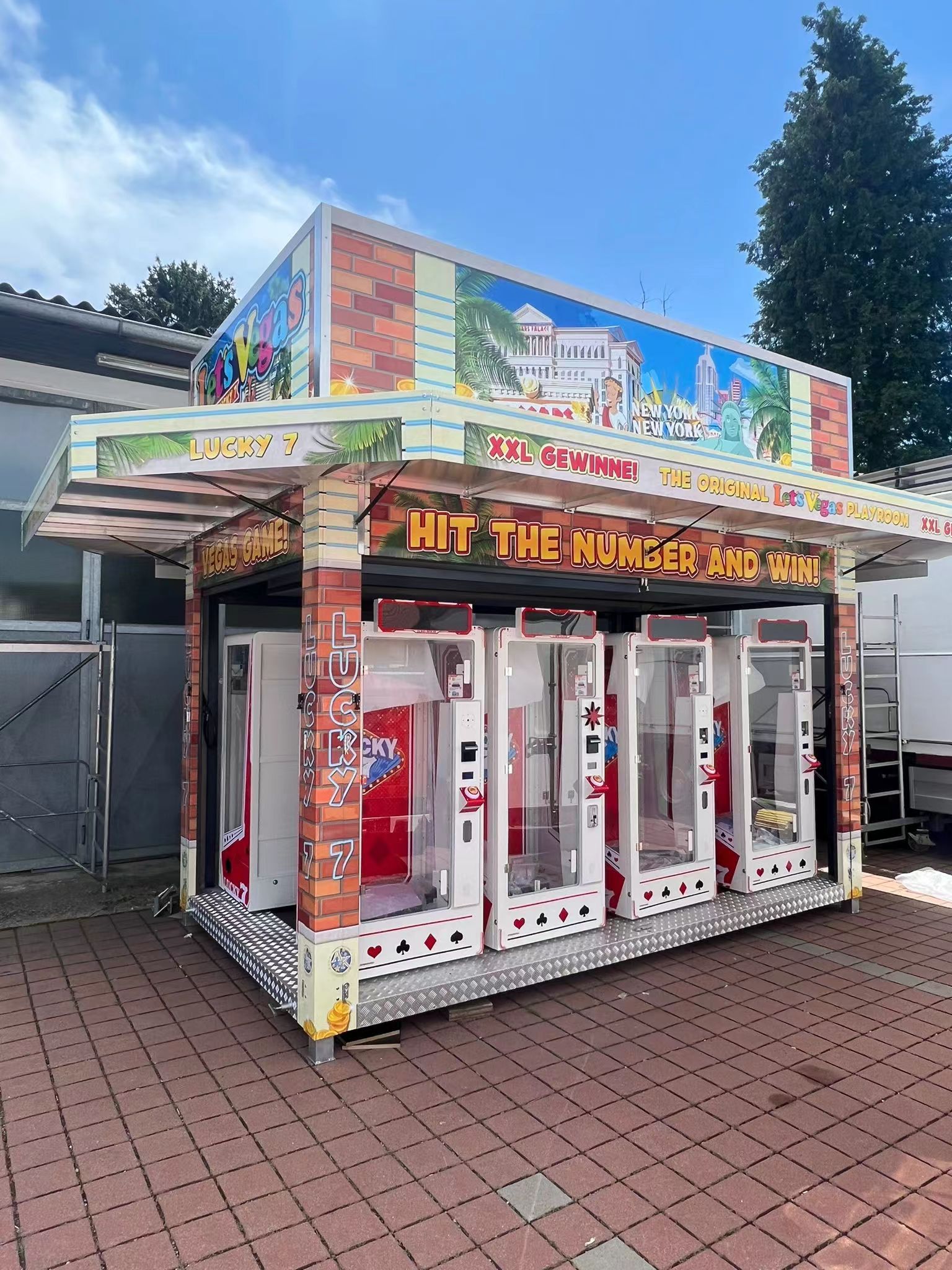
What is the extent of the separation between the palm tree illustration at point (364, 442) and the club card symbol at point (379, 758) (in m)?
1.98

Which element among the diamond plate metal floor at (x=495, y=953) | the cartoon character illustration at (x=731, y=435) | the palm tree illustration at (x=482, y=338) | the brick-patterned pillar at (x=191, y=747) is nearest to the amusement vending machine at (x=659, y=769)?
the diamond plate metal floor at (x=495, y=953)

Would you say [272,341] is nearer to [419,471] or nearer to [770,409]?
[419,471]

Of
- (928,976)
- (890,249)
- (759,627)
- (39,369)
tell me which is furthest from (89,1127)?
(890,249)

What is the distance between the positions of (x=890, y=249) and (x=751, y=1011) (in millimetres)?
18419

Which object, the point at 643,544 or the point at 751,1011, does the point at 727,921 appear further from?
the point at 643,544

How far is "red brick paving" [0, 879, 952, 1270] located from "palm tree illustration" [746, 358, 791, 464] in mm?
3737

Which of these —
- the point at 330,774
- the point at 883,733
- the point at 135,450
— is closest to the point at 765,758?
the point at 883,733

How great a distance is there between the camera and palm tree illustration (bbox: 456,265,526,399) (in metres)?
4.63

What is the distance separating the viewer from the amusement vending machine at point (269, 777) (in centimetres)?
548

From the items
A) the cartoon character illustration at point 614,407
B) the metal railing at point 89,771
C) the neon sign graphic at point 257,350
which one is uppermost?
the neon sign graphic at point 257,350

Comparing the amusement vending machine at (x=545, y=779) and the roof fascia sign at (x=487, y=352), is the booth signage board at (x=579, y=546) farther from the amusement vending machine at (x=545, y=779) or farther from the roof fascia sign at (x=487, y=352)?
the roof fascia sign at (x=487, y=352)

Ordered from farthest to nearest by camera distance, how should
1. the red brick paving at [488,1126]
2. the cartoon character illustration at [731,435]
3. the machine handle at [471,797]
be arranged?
the cartoon character illustration at [731,435]
the machine handle at [471,797]
the red brick paving at [488,1126]

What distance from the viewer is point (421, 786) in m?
5.06

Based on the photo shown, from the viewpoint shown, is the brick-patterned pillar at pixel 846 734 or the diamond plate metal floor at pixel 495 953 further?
the brick-patterned pillar at pixel 846 734
